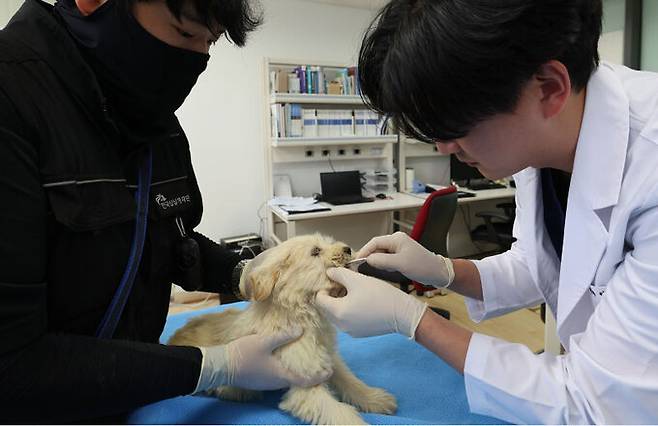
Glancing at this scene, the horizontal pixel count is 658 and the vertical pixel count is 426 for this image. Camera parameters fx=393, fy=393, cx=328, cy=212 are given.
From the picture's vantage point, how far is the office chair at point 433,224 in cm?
278

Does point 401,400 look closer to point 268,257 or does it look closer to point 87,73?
point 268,257

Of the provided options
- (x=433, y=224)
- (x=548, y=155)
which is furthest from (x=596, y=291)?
(x=433, y=224)

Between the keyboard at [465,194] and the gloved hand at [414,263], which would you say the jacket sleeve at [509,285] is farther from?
the keyboard at [465,194]

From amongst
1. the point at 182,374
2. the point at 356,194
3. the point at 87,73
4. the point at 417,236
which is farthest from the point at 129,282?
the point at 356,194

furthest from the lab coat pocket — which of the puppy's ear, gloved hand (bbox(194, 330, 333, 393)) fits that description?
the puppy's ear

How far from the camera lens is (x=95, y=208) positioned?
0.85 m

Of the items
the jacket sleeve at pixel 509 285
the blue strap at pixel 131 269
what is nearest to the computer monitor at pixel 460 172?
the jacket sleeve at pixel 509 285

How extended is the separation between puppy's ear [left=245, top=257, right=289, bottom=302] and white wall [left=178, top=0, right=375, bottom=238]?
3126 millimetres

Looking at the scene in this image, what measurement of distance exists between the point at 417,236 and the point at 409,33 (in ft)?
7.22

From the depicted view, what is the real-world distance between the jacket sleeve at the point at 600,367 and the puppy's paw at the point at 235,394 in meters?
0.63

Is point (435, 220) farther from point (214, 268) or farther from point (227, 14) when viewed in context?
point (227, 14)

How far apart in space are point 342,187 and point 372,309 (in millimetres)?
3170

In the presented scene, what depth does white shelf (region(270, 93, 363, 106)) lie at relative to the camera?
150 inches

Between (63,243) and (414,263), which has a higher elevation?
(63,243)
